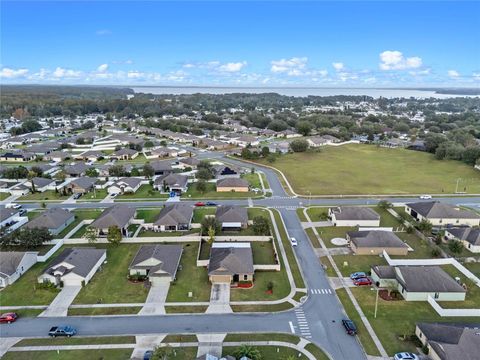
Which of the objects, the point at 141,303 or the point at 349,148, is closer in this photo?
the point at 141,303

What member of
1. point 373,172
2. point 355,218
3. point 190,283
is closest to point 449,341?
point 190,283

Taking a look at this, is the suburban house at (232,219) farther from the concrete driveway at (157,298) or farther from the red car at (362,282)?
the red car at (362,282)

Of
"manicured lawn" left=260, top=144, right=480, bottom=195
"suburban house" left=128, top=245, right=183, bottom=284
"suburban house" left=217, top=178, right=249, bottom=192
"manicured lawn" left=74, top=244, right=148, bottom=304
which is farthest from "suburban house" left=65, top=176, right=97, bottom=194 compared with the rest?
"manicured lawn" left=260, top=144, right=480, bottom=195

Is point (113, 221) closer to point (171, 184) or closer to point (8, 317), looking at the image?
point (8, 317)

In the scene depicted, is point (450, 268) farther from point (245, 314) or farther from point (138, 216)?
point (138, 216)

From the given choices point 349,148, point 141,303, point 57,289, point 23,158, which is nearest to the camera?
point 141,303

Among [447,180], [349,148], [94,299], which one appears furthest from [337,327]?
[349,148]

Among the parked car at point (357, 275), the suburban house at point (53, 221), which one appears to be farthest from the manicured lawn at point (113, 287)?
the parked car at point (357, 275)
